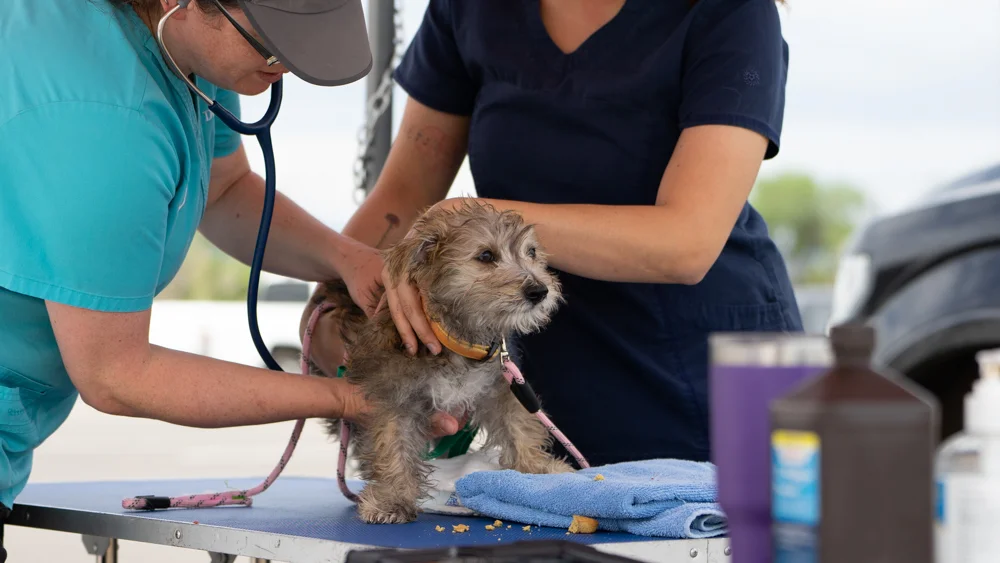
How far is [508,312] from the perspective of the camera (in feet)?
7.07

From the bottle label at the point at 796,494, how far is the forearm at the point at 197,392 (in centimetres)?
A: 119

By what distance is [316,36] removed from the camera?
5.88ft

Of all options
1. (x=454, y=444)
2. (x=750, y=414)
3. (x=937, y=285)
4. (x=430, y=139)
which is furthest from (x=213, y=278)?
(x=750, y=414)

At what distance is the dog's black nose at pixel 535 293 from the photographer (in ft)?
7.00

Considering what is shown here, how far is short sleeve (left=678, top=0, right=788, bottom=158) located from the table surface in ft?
2.91

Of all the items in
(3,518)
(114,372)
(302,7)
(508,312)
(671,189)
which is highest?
(302,7)

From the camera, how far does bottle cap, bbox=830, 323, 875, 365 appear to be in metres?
0.81

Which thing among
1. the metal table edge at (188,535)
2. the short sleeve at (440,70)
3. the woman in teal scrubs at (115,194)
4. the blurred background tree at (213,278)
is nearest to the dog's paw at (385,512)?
the woman in teal scrubs at (115,194)

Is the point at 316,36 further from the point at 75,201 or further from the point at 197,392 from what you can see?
the point at 197,392

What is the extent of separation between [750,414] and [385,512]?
1.16 m

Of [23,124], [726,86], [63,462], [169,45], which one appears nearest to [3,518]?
[23,124]

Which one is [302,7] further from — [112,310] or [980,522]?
[980,522]

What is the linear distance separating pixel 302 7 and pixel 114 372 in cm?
66

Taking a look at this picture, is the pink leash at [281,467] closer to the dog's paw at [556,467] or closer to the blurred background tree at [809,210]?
the dog's paw at [556,467]
